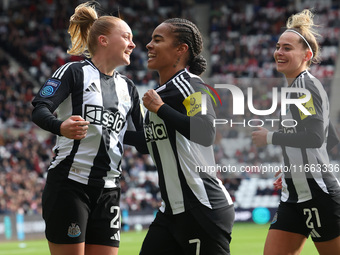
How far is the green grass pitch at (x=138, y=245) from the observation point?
12.6 m

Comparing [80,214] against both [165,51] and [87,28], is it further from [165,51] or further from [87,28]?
[87,28]

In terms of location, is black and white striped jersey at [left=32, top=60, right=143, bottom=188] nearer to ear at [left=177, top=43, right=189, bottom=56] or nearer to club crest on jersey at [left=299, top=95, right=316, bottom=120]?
ear at [left=177, top=43, right=189, bottom=56]

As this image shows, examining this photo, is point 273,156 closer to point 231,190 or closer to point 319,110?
point 319,110

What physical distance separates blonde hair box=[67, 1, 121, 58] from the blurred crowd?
32.0 ft

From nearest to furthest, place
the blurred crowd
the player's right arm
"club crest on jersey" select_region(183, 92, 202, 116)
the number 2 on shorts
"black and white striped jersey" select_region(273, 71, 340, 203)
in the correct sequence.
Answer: "club crest on jersey" select_region(183, 92, 202, 116)
the player's right arm
"black and white striped jersey" select_region(273, 71, 340, 203)
the number 2 on shorts
the blurred crowd

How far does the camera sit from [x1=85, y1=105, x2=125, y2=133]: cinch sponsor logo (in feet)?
14.6

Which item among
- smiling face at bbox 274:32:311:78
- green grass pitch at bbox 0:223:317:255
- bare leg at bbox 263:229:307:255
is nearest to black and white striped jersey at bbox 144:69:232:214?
bare leg at bbox 263:229:307:255

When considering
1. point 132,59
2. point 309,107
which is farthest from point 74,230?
point 132,59

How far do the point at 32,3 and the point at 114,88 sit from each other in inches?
879

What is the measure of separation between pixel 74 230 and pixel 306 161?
5.98 ft

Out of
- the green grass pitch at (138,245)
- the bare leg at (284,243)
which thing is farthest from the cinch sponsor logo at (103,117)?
the green grass pitch at (138,245)

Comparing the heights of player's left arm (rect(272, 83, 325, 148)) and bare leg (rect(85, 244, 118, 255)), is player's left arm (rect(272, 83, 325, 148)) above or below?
above

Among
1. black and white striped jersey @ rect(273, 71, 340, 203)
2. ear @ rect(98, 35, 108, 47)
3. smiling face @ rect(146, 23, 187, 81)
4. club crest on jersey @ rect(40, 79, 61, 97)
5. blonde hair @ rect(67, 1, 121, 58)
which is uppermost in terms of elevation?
blonde hair @ rect(67, 1, 121, 58)

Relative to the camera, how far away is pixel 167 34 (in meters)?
4.11
